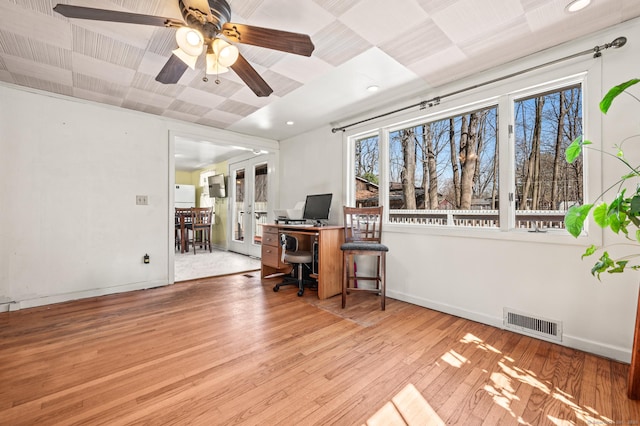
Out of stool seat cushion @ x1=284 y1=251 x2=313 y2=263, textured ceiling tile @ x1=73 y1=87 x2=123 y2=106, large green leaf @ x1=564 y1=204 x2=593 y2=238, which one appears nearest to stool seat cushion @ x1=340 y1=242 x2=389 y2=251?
stool seat cushion @ x1=284 y1=251 x2=313 y2=263

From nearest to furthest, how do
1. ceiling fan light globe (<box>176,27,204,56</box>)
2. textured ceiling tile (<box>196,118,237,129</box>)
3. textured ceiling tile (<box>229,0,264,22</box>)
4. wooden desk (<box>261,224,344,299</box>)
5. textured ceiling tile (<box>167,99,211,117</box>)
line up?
ceiling fan light globe (<box>176,27,204,56</box>), textured ceiling tile (<box>229,0,264,22</box>), wooden desk (<box>261,224,344,299</box>), textured ceiling tile (<box>167,99,211,117</box>), textured ceiling tile (<box>196,118,237,129</box>)

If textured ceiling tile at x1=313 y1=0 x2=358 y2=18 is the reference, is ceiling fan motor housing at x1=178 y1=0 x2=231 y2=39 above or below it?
below

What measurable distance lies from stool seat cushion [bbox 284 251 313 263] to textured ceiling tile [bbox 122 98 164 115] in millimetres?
2511

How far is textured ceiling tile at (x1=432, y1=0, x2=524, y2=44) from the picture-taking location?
1.68 m

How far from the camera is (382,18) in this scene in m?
1.80

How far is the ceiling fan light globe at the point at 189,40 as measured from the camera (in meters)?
1.54

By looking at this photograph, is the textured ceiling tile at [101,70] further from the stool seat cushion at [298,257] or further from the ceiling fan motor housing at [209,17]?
the stool seat cushion at [298,257]

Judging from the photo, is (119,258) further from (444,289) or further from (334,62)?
(444,289)

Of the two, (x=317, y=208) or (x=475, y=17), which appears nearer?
(x=475, y=17)

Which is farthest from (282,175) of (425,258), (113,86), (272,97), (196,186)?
(196,186)

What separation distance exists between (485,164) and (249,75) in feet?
7.84

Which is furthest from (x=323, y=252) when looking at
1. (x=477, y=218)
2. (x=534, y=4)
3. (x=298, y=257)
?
(x=534, y=4)

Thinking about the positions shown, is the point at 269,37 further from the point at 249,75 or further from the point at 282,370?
the point at 282,370

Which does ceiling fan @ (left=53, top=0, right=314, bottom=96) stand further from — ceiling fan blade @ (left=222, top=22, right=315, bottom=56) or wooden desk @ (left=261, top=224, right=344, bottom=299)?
wooden desk @ (left=261, top=224, right=344, bottom=299)
